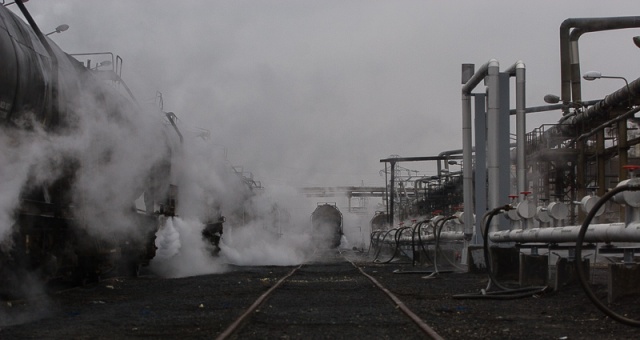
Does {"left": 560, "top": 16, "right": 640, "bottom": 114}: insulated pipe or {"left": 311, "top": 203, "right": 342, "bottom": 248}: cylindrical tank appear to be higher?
{"left": 560, "top": 16, "right": 640, "bottom": 114}: insulated pipe

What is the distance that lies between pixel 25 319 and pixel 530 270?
7828mm

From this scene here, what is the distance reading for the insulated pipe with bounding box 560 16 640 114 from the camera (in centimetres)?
2152

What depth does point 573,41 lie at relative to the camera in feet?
79.6

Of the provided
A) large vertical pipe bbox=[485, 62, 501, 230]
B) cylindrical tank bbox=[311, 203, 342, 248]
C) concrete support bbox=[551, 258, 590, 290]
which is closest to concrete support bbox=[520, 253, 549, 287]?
concrete support bbox=[551, 258, 590, 290]

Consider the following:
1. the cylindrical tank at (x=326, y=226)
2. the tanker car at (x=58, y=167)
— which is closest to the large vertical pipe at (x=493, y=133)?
the tanker car at (x=58, y=167)

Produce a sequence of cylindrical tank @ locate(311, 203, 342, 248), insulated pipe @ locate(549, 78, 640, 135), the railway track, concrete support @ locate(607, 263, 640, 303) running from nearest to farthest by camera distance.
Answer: the railway track → concrete support @ locate(607, 263, 640, 303) → insulated pipe @ locate(549, 78, 640, 135) → cylindrical tank @ locate(311, 203, 342, 248)

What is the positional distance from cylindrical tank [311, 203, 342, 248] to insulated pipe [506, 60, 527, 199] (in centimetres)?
3722

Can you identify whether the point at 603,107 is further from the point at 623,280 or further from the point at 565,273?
the point at 623,280

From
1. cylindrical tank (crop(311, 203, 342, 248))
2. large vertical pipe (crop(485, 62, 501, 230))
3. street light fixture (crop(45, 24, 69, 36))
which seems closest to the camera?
street light fixture (crop(45, 24, 69, 36))

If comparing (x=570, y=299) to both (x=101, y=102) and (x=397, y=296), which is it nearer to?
(x=397, y=296)

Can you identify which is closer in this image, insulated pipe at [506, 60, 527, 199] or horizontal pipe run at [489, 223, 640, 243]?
horizontal pipe run at [489, 223, 640, 243]

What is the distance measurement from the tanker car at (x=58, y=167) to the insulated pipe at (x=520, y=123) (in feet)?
25.0

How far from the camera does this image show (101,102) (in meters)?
13.2

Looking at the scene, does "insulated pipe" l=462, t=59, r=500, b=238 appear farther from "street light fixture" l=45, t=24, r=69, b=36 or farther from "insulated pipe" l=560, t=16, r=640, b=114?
"street light fixture" l=45, t=24, r=69, b=36
